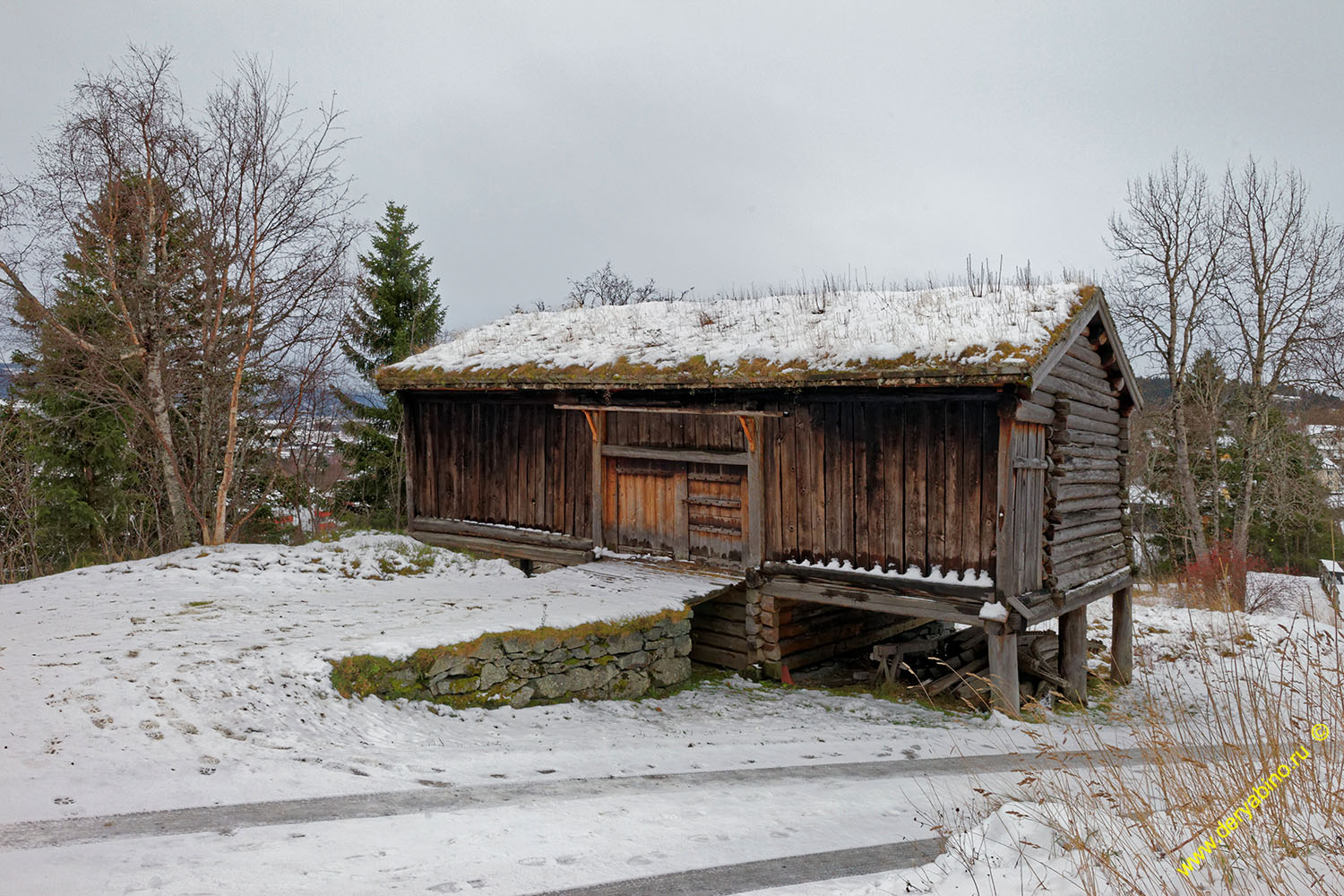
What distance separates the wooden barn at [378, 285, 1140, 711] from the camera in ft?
30.0

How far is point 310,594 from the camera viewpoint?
9461 millimetres

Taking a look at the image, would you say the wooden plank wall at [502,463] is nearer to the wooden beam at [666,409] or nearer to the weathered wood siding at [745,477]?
the weathered wood siding at [745,477]

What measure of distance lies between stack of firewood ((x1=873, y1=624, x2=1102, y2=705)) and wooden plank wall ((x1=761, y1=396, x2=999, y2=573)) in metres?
1.93

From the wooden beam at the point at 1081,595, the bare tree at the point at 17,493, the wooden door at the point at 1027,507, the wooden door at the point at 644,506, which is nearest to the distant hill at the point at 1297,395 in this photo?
the wooden beam at the point at 1081,595

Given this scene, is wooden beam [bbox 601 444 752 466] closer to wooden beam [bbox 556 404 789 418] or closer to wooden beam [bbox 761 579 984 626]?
wooden beam [bbox 556 404 789 418]

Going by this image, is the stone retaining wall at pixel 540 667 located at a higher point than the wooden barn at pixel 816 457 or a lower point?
lower

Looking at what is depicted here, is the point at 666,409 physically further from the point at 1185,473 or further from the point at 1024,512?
the point at 1185,473

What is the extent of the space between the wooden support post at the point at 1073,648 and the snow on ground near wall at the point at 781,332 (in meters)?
5.04

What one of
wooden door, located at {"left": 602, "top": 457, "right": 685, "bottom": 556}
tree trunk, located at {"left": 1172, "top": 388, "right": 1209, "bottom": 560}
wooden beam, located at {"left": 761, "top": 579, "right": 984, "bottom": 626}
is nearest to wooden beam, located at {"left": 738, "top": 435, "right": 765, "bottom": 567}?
wooden beam, located at {"left": 761, "top": 579, "right": 984, "bottom": 626}

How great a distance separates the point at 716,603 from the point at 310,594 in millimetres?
5265

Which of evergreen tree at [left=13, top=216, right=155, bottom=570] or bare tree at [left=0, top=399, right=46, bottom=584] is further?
evergreen tree at [left=13, top=216, right=155, bottom=570]

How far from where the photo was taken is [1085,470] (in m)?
11.1

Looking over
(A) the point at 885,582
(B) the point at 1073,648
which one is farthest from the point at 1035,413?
(B) the point at 1073,648

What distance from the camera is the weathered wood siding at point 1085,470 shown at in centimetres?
994
